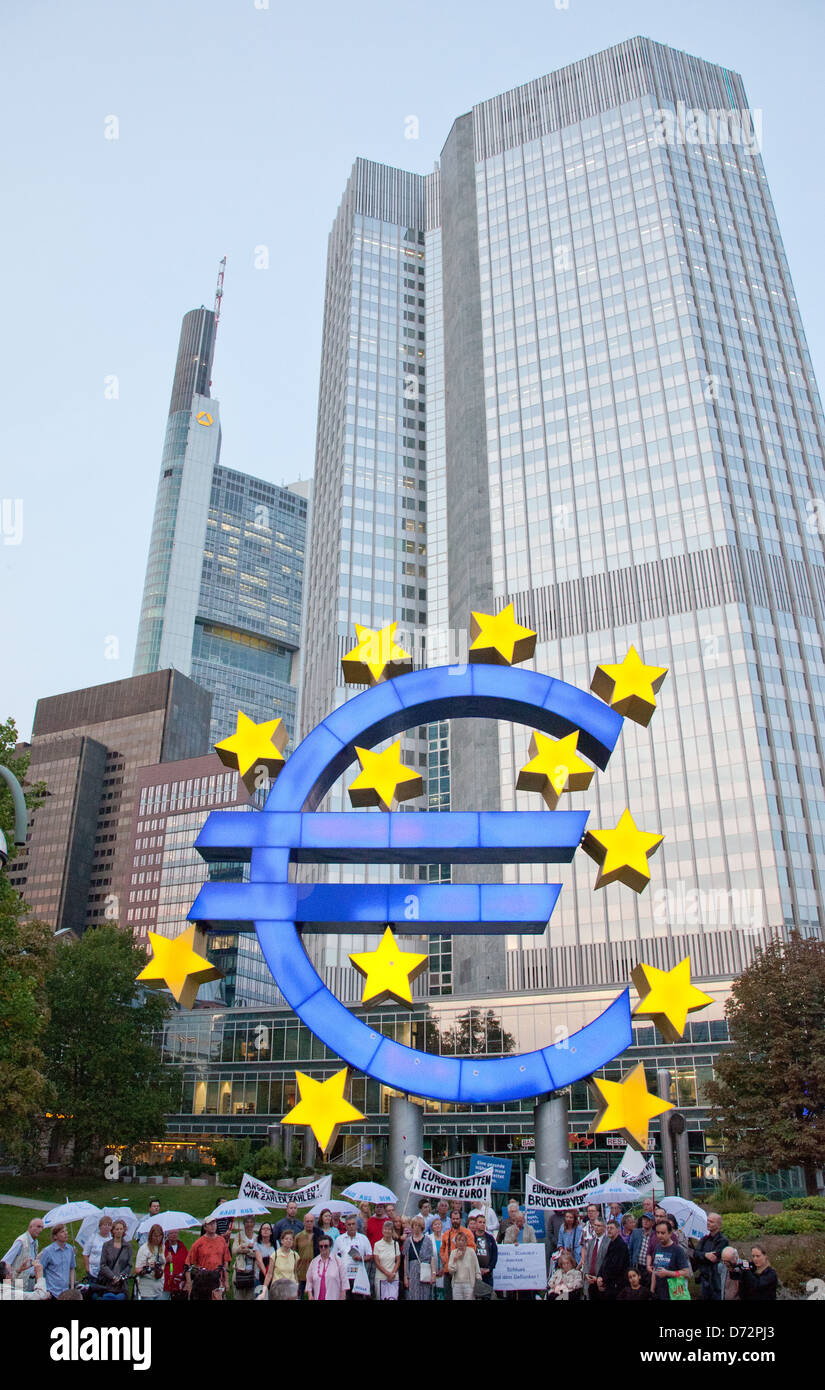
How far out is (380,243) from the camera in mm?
120062

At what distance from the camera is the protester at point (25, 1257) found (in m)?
13.3

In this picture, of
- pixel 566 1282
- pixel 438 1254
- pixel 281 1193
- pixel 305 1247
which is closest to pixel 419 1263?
pixel 438 1254

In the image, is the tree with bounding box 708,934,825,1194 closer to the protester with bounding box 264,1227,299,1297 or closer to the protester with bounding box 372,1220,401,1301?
the protester with bounding box 372,1220,401,1301

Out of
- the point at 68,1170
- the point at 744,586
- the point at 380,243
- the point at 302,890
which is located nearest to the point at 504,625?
the point at 302,890

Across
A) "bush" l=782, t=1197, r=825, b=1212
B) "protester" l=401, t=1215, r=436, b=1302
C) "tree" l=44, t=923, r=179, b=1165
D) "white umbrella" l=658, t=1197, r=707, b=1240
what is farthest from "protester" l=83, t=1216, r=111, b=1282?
"tree" l=44, t=923, r=179, b=1165

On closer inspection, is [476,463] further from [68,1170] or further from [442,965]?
[68,1170]

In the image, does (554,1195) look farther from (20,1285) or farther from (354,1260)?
(20,1285)

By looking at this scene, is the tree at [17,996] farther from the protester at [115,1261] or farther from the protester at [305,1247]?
the protester at [305,1247]

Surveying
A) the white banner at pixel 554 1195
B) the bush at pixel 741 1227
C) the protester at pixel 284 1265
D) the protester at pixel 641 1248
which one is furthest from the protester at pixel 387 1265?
the bush at pixel 741 1227

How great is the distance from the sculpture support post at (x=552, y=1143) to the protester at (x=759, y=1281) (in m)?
7.58

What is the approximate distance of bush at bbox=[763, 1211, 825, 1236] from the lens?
2233cm

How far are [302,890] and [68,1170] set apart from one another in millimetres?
48685

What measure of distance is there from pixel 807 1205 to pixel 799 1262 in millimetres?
9580

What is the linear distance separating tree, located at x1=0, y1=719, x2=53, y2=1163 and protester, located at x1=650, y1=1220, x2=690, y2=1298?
65.2 feet
